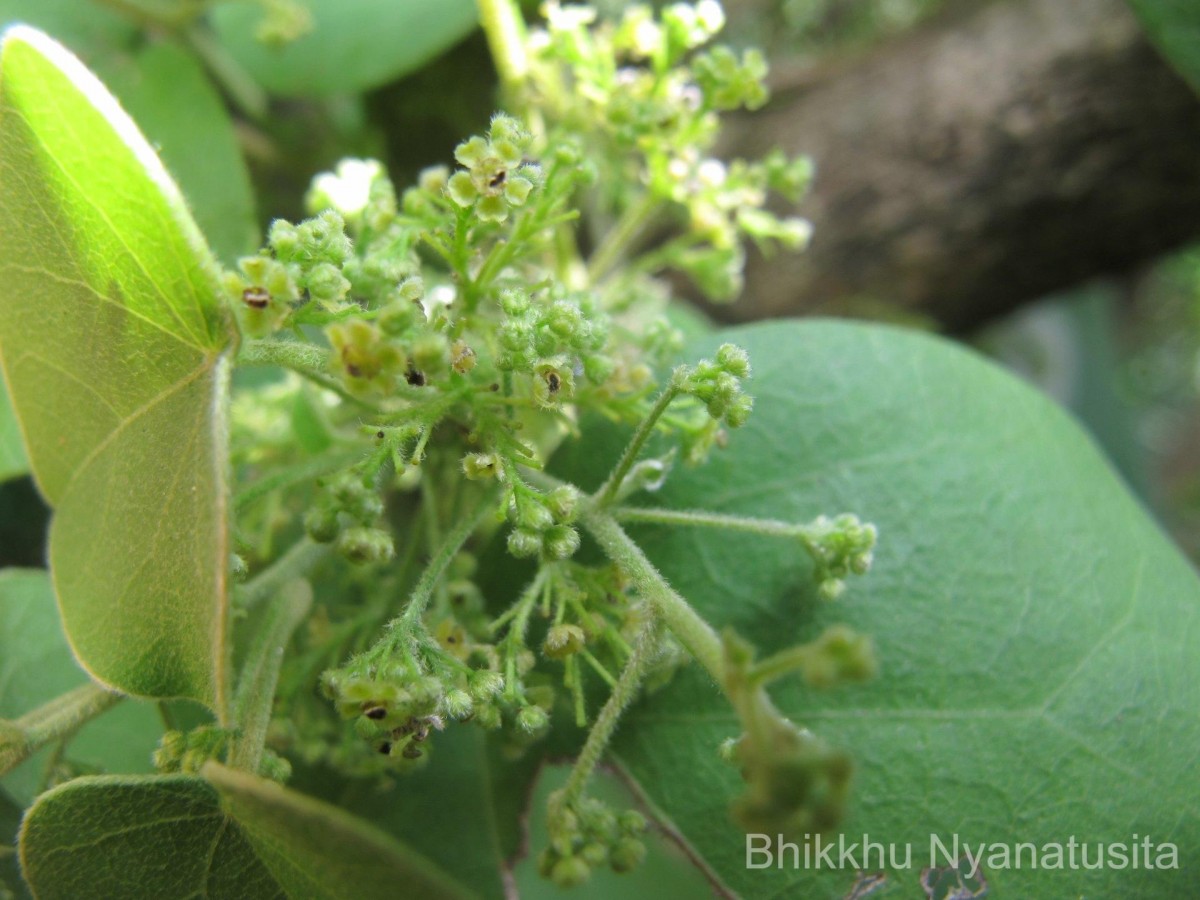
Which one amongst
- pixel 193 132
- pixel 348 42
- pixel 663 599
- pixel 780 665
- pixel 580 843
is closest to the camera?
pixel 780 665

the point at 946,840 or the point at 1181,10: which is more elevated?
the point at 1181,10

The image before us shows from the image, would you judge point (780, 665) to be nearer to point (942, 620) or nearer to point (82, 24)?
point (942, 620)

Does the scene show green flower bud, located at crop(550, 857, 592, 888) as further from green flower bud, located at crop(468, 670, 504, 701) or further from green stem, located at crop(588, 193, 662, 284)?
green stem, located at crop(588, 193, 662, 284)

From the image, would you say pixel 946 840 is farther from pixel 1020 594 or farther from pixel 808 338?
pixel 808 338

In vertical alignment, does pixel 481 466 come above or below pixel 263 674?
above

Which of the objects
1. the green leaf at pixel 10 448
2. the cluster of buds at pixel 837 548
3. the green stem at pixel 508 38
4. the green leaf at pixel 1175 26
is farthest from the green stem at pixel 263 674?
the green leaf at pixel 1175 26

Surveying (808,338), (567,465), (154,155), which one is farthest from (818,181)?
(154,155)

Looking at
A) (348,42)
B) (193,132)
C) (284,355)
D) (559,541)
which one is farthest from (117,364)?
(348,42)

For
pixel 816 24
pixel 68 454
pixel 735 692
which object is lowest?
pixel 735 692
